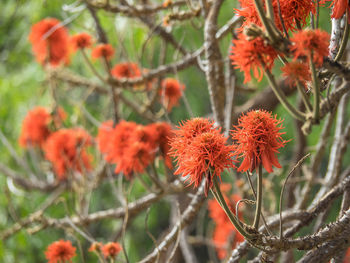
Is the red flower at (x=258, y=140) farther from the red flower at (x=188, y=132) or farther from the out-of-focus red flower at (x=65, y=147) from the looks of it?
the out-of-focus red flower at (x=65, y=147)

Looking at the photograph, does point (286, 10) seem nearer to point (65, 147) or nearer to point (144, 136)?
point (144, 136)

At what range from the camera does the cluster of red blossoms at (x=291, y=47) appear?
1.41ft

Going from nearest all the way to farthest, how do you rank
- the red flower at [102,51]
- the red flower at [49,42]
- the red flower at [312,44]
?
the red flower at [312,44] < the red flower at [102,51] < the red flower at [49,42]

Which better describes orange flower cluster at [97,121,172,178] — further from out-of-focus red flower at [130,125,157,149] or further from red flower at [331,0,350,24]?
red flower at [331,0,350,24]

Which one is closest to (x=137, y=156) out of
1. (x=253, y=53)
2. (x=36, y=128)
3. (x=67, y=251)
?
(x=67, y=251)

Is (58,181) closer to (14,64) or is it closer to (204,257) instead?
(204,257)

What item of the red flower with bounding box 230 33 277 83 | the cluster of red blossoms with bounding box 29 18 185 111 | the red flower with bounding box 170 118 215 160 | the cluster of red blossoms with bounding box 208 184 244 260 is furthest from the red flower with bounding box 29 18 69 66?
the red flower with bounding box 230 33 277 83

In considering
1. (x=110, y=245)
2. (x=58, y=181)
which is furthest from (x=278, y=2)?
(x=58, y=181)

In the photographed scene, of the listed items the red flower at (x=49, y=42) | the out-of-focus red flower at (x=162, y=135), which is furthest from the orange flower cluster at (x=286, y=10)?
the red flower at (x=49, y=42)

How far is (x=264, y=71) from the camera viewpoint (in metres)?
0.45

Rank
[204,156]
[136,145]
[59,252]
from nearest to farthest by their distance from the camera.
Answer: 1. [204,156]
2. [59,252]
3. [136,145]

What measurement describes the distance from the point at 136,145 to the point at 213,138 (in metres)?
0.54

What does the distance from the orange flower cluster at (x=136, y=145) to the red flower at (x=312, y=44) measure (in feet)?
2.17

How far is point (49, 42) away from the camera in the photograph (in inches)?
68.6
